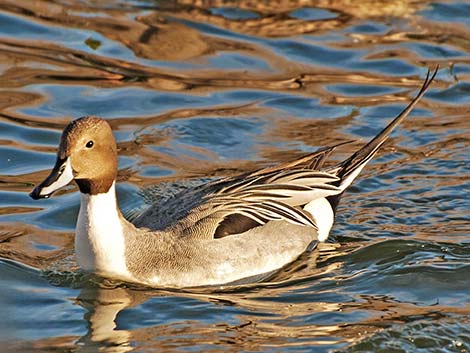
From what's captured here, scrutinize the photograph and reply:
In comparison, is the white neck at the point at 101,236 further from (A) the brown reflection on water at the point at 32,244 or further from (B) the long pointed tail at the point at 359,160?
(B) the long pointed tail at the point at 359,160

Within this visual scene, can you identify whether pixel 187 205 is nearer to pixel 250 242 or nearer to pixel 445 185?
pixel 250 242

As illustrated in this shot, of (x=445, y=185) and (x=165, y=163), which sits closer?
(x=445, y=185)

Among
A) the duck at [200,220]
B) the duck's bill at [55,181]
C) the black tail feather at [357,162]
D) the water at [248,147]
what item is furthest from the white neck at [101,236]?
the black tail feather at [357,162]

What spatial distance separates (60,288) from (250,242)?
1.26 meters

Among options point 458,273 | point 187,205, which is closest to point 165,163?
point 187,205

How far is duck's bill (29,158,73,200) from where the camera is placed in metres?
7.08

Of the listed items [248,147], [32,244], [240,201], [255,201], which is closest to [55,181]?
[32,244]

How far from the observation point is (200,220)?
777 centimetres

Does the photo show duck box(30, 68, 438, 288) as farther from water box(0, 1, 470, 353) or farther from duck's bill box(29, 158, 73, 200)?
water box(0, 1, 470, 353)

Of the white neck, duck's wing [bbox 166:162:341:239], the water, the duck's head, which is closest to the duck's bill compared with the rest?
the duck's head

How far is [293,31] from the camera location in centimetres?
1262

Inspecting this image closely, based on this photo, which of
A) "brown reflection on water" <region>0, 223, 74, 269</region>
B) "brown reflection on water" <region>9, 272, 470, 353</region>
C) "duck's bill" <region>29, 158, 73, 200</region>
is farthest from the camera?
"brown reflection on water" <region>0, 223, 74, 269</region>

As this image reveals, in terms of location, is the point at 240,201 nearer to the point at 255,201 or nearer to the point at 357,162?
the point at 255,201

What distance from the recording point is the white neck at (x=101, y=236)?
7.39m
